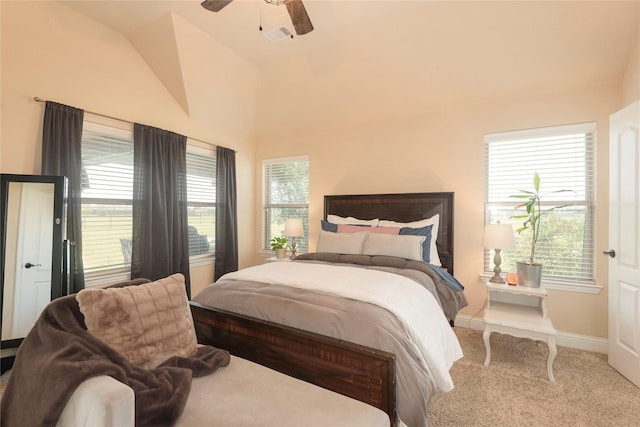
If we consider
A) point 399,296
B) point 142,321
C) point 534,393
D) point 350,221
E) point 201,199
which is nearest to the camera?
point 142,321

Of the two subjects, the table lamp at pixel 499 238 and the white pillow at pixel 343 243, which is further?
the white pillow at pixel 343 243

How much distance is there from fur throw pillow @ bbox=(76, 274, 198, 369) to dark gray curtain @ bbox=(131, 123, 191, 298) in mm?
1805

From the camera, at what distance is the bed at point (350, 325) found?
138cm

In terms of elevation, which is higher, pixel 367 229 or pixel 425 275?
pixel 367 229

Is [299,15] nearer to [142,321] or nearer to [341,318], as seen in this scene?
[341,318]

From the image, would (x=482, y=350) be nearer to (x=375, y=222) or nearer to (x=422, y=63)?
(x=375, y=222)

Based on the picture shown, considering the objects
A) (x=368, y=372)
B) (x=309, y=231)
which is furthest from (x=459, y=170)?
(x=368, y=372)

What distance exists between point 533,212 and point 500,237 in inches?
19.1

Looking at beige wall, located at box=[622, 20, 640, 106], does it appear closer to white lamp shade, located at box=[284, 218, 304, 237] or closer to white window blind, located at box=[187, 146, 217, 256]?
white lamp shade, located at box=[284, 218, 304, 237]

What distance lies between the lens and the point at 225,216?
4066 millimetres

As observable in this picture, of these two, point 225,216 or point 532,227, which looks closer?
point 532,227

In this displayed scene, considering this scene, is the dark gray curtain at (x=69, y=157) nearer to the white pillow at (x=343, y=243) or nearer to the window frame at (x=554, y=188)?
the white pillow at (x=343, y=243)

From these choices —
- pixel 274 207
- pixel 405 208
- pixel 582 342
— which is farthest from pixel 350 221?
pixel 582 342

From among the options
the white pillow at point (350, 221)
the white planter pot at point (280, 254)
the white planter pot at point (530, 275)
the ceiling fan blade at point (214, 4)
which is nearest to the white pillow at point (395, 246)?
the white pillow at point (350, 221)
